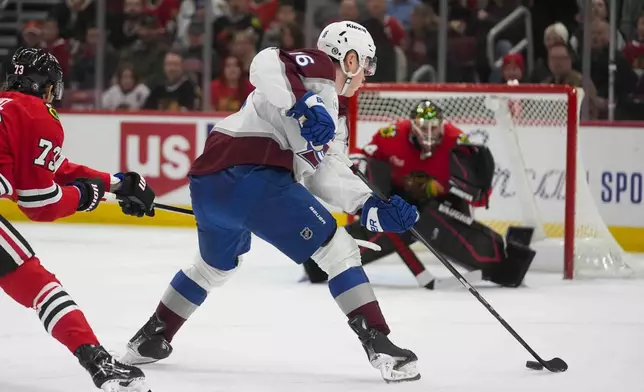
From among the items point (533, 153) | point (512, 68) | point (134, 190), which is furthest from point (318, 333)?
point (512, 68)

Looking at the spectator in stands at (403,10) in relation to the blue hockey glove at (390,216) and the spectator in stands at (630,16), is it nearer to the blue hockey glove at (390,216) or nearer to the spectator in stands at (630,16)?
the spectator in stands at (630,16)

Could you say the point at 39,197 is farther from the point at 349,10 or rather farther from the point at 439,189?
the point at 349,10

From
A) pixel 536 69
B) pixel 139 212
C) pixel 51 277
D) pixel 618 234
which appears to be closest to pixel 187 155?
pixel 536 69

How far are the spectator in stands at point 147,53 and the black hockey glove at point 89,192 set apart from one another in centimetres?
510

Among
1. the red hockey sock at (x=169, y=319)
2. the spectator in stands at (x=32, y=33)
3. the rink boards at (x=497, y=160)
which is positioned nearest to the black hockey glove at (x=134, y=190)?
the red hockey sock at (x=169, y=319)

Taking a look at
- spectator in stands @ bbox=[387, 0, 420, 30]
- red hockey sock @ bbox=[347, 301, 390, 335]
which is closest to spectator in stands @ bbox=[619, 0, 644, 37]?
spectator in stands @ bbox=[387, 0, 420, 30]

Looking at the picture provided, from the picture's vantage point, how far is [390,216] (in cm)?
357

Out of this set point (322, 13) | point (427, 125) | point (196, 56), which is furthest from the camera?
point (196, 56)

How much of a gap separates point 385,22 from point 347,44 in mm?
4241

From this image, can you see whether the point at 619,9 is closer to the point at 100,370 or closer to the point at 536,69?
the point at 536,69

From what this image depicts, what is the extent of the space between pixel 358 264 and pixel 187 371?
649mm

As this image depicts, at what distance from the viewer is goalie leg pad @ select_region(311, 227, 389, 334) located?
349cm

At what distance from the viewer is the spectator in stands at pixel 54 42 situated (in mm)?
8734

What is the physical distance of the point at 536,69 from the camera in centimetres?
734
